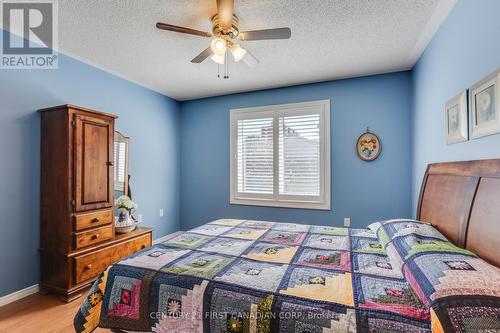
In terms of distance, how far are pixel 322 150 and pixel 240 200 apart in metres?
1.57

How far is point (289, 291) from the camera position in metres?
1.27

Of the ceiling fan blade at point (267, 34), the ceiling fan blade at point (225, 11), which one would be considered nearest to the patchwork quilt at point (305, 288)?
the ceiling fan blade at point (267, 34)

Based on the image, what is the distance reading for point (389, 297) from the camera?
1.19 metres

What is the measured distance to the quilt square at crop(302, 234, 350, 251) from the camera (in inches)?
77.4

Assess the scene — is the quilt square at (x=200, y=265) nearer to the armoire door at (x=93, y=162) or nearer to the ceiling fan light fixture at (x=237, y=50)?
the armoire door at (x=93, y=162)

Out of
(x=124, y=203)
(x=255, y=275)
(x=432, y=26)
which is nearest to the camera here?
(x=255, y=275)

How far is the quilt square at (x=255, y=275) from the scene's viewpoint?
1.34 metres

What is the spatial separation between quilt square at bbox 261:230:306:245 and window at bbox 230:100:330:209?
54.8 inches

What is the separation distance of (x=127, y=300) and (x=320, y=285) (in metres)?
1.15

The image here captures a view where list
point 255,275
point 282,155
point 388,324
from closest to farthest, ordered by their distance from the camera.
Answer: point 388,324 → point 255,275 → point 282,155

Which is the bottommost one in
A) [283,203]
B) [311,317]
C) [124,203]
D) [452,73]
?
[311,317]

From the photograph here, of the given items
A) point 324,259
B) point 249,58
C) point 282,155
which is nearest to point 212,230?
point 324,259

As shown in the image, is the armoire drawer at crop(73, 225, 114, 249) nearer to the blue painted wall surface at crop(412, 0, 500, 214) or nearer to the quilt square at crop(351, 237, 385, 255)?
the quilt square at crop(351, 237, 385, 255)

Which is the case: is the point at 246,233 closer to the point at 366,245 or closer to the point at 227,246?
the point at 227,246
